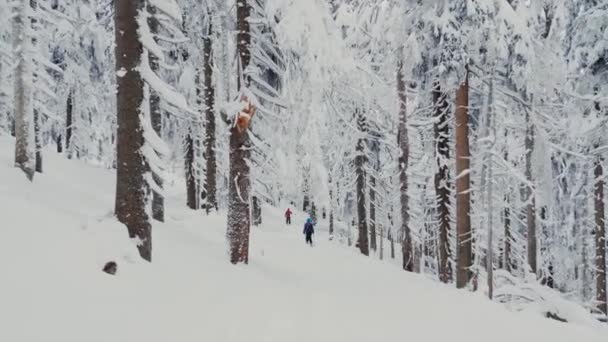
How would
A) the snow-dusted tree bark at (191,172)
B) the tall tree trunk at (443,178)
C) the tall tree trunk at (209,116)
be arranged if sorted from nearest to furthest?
the tall tree trunk at (443,178) → the tall tree trunk at (209,116) → the snow-dusted tree bark at (191,172)

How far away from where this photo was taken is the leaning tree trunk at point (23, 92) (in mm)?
15352

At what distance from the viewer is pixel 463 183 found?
14.3 meters

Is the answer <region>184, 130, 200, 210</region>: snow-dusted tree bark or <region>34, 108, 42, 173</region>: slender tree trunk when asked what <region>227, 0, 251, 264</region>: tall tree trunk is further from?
<region>184, 130, 200, 210</region>: snow-dusted tree bark

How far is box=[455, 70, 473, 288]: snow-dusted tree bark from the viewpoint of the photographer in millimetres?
14156

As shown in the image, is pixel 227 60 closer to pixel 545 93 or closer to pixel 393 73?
pixel 393 73

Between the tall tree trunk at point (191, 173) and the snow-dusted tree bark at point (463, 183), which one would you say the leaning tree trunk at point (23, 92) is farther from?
the snow-dusted tree bark at point (463, 183)

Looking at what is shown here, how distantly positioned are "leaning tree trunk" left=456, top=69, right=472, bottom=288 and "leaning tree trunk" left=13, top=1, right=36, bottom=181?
12.2 metres

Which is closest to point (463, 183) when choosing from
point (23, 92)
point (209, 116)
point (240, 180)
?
point (240, 180)

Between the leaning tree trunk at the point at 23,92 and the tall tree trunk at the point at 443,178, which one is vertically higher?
the leaning tree trunk at the point at 23,92

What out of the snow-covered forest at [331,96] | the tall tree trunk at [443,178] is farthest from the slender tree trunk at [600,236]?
the tall tree trunk at [443,178]

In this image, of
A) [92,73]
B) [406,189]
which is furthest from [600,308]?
[92,73]

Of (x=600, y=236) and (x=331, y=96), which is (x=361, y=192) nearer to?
(x=600, y=236)

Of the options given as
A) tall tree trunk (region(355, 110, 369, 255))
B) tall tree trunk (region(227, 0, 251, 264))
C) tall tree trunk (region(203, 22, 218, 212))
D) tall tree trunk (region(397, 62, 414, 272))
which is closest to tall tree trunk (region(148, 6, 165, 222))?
tall tree trunk (region(227, 0, 251, 264))

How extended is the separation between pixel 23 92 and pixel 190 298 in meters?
11.3
